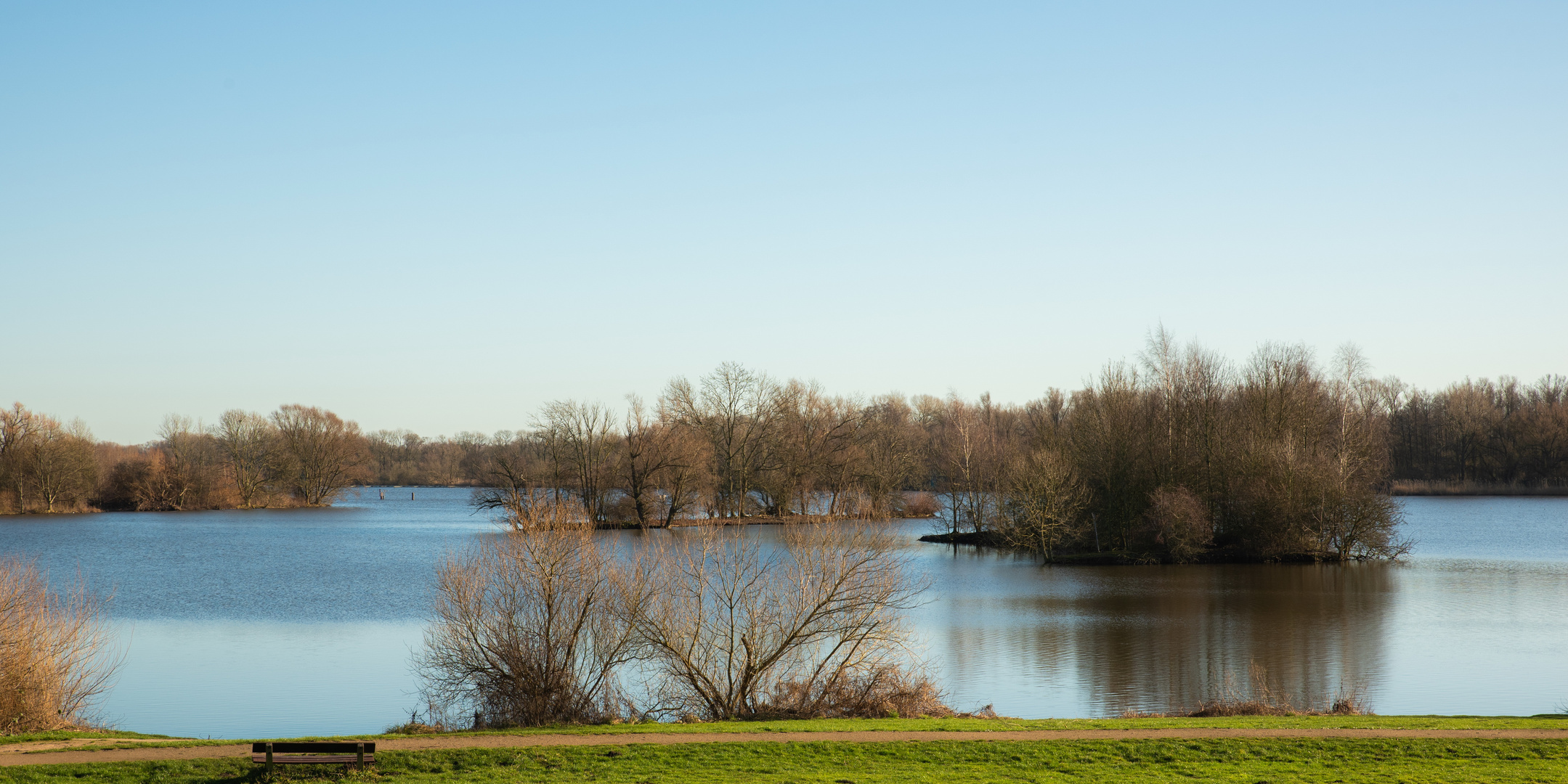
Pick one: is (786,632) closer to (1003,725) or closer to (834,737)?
(834,737)

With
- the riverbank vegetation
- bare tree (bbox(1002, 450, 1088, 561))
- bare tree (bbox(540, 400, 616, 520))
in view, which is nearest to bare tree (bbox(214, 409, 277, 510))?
bare tree (bbox(540, 400, 616, 520))

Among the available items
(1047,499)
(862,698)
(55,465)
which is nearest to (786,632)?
(862,698)

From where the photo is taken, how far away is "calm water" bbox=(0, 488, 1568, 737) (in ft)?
72.6

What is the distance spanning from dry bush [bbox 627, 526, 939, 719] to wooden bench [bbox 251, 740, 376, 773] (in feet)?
24.2

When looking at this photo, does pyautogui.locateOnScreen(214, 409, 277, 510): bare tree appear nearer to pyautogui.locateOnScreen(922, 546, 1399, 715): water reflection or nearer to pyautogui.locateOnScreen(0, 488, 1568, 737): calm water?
pyautogui.locateOnScreen(0, 488, 1568, 737): calm water

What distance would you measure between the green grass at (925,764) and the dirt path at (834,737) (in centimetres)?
34

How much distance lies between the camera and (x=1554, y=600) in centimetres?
3519

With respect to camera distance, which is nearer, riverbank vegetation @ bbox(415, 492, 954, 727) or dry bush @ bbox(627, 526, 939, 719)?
riverbank vegetation @ bbox(415, 492, 954, 727)

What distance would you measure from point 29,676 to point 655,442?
53969 mm

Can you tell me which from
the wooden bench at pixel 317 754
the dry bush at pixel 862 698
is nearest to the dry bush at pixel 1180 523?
the dry bush at pixel 862 698

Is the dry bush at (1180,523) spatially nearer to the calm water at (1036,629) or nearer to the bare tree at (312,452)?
the calm water at (1036,629)

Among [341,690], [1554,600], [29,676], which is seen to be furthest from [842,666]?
[1554,600]

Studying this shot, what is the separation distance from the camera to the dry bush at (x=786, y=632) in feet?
67.5

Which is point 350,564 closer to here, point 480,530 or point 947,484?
point 480,530
